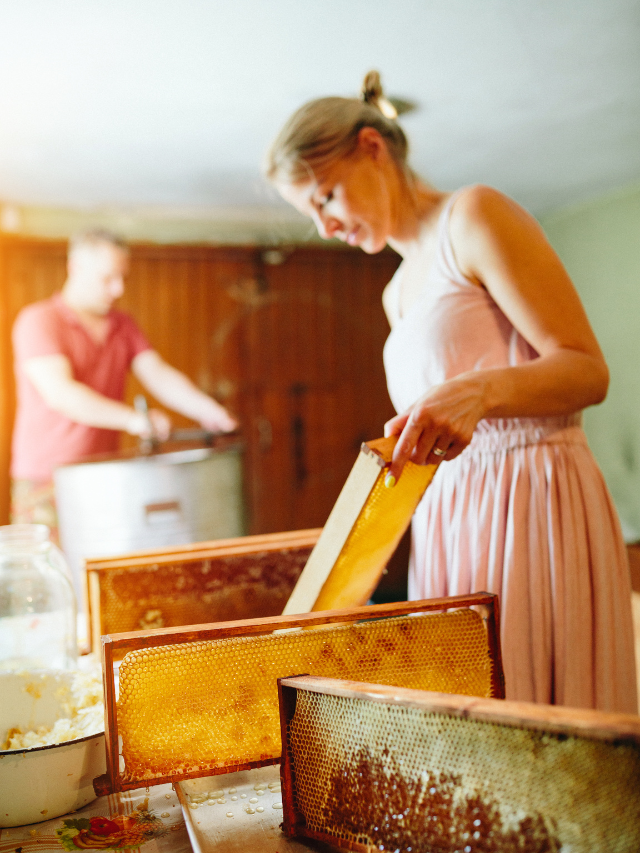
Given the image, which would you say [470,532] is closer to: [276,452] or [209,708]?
[209,708]

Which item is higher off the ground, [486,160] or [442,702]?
[486,160]

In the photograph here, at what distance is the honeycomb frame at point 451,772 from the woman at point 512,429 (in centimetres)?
38

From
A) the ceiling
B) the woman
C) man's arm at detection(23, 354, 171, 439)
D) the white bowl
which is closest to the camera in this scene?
the white bowl

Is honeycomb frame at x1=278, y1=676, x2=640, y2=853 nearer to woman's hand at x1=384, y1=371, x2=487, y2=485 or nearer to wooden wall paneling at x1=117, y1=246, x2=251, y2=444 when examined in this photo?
woman's hand at x1=384, y1=371, x2=487, y2=485

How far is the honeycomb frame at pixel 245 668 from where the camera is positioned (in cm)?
57

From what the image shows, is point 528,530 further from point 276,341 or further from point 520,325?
point 276,341

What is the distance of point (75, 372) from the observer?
11.4 feet

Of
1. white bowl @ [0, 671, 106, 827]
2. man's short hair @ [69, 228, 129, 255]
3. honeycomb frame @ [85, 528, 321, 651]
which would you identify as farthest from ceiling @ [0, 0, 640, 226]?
white bowl @ [0, 671, 106, 827]

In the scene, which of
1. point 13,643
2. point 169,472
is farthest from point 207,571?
point 169,472

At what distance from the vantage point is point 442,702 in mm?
441

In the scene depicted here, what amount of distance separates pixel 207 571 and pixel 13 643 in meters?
0.28

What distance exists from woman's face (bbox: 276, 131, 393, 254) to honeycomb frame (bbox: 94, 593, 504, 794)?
0.66m

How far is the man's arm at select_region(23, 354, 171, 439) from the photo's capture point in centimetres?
269

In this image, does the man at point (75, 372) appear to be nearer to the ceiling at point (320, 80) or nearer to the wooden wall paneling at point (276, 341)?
the wooden wall paneling at point (276, 341)
